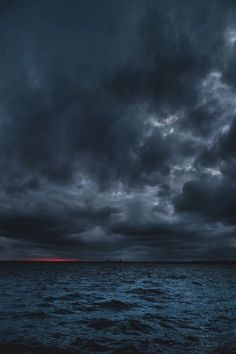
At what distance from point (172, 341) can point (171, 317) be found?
5147 mm

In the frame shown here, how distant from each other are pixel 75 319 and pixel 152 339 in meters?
5.18

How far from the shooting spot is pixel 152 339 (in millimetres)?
10859

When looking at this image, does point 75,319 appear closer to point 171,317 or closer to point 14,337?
point 14,337

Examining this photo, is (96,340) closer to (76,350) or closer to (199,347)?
(76,350)

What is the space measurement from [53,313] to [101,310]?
316 centimetres

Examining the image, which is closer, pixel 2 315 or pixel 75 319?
pixel 75 319

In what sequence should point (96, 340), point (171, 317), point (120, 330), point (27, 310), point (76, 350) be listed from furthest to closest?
1. point (27, 310)
2. point (171, 317)
3. point (120, 330)
4. point (96, 340)
5. point (76, 350)

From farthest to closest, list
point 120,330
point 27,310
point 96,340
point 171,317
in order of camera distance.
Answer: point 27,310, point 171,317, point 120,330, point 96,340

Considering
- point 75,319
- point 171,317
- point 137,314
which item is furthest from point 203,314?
point 75,319

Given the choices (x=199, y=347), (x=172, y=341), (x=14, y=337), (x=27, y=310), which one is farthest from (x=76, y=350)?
(x=27, y=310)

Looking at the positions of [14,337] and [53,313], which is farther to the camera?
[53,313]

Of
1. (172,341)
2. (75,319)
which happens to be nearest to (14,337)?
(75,319)

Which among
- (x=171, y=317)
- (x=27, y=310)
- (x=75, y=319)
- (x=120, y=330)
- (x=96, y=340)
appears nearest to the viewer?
(x=96, y=340)

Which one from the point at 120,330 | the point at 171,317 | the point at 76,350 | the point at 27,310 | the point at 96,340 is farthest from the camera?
the point at 27,310
